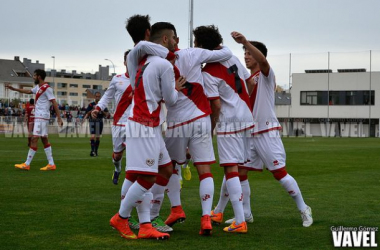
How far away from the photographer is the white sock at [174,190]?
7.02m

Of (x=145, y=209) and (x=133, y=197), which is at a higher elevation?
(x=133, y=197)

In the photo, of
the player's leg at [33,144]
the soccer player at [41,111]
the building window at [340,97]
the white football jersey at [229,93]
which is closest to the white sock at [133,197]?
the white football jersey at [229,93]

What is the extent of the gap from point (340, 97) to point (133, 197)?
67.3 metres

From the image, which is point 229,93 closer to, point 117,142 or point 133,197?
point 133,197

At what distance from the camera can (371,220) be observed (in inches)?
292

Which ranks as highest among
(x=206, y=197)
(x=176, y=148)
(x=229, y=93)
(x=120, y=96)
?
(x=120, y=96)

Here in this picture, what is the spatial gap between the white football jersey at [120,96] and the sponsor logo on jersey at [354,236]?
4796 mm

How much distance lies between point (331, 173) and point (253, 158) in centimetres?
797

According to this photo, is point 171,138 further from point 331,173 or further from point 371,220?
point 331,173

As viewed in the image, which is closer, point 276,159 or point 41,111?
point 276,159

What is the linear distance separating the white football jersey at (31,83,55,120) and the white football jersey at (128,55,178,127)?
9705 millimetres

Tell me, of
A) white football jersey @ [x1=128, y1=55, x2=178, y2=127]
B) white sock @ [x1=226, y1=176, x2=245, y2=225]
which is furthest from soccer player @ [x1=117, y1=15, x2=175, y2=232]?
white sock @ [x1=226, y1=176, x2=245, y2=225]

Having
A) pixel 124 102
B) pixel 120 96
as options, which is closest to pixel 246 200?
pixel 124 102

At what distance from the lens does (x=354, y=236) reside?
20.4 ft
